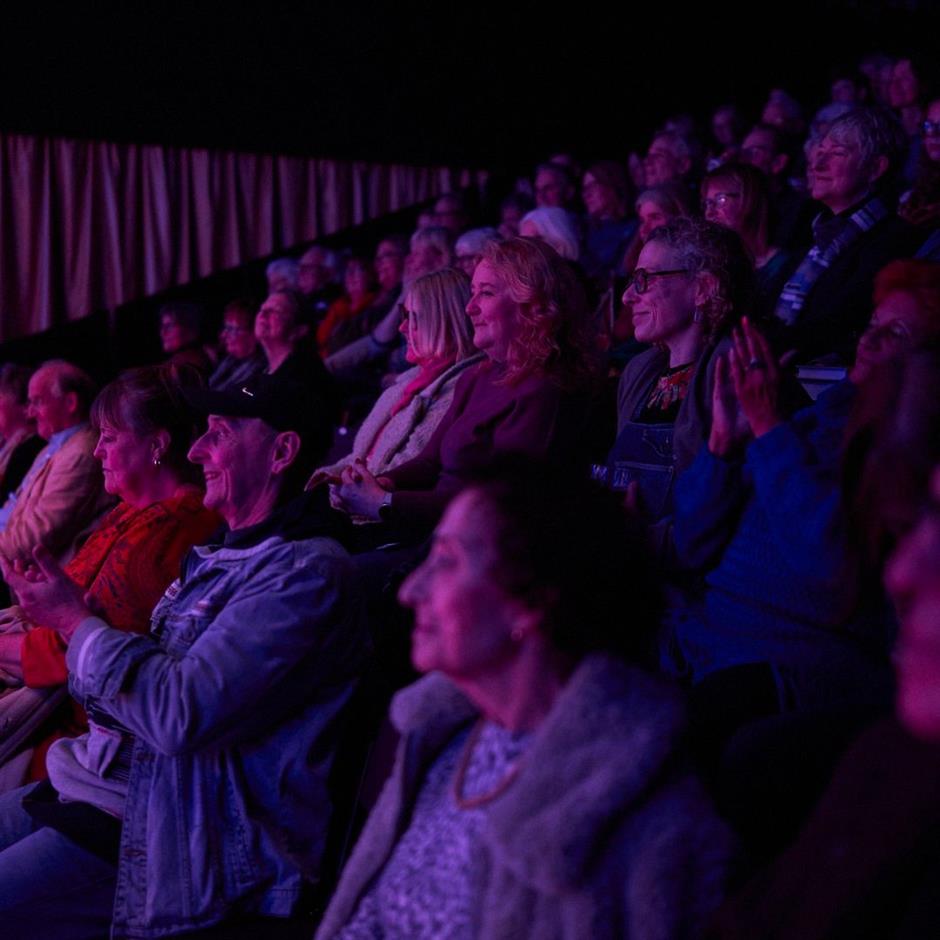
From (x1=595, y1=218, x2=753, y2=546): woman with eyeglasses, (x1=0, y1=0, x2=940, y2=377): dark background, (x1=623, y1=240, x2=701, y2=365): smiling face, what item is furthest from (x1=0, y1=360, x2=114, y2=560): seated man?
(x1=0, y1=0, x2=940, y2=377): dark background

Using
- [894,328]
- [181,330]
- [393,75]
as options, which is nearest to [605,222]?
[181,330]

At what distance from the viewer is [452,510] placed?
53.6 inches

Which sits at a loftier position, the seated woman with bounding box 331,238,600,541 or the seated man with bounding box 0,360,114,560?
the seated woman with bounding box 331,238,600,541

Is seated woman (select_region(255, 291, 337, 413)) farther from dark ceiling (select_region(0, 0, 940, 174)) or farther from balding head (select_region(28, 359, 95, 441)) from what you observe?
dark ceiling (select_region(0, 0, 940, 174))

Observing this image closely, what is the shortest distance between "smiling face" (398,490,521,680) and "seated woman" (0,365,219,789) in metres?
1.14

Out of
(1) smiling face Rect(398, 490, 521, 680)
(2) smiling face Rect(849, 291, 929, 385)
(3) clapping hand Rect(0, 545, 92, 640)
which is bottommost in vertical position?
(3) clapping hand Rect(0, 545, 92, 640)

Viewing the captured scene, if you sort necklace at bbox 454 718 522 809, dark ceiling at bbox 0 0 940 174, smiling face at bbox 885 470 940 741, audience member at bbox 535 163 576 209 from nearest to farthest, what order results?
smiling face at bbox 885 470 940 741 < necklace at bbox 454 718 522 809 < audience member at bbox 535 163 576 209 < dark ceiling at bbox 0 0 940 174

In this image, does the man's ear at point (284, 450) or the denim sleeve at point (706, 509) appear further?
the man's ear at point (284, 450)

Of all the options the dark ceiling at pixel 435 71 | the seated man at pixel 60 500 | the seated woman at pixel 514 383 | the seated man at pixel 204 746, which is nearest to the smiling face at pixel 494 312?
the seated woman at pixel 514 383

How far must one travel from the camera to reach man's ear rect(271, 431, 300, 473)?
6.99 ft

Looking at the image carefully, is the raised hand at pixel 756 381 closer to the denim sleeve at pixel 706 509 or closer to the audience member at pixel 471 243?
the denim sleeve at pixel 706 509

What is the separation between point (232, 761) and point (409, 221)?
6877 millimetres

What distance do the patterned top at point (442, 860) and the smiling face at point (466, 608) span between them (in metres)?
0.11

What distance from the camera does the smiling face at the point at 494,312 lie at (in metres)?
2.74
